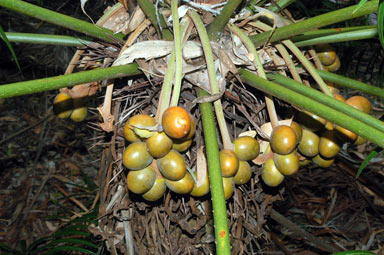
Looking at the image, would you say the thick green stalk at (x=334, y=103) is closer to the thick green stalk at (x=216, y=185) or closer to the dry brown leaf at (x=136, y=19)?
the thick green stalk at (x=216, y=185)

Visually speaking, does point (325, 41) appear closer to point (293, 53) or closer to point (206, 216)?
point (293, 53)

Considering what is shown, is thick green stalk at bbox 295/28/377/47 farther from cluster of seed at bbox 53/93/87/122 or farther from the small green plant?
the small green plant

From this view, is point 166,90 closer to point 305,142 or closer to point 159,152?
point 159,152

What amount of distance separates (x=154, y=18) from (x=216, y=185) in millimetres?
396

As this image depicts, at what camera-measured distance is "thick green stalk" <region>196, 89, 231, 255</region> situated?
664mm

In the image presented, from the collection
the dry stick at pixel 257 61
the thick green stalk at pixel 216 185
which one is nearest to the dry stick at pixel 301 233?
the dry stick at pixel 257 61

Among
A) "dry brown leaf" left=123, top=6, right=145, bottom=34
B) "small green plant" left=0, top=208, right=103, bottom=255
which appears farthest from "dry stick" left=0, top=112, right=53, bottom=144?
"dry brown leaf" left=123, top=6, right=145, bottom=34

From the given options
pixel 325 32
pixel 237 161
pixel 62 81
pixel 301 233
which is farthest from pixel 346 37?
pixel 301 233

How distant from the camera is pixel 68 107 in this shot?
1048 millimetres

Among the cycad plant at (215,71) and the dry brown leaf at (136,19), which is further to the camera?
the dry brown leaf at (136,19)

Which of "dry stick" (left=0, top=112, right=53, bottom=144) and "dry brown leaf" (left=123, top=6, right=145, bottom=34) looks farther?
"dry stick" (left=0, top=112, right=53, bottom=144)

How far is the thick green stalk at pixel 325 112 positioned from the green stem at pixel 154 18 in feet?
0.72

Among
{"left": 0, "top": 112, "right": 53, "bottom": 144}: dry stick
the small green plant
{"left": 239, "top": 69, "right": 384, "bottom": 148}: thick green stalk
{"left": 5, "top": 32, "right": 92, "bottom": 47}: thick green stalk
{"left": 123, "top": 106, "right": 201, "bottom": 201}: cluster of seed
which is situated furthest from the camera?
{"left": 0, "top": 112, "right": 53, "bottom": 144}: dry stick

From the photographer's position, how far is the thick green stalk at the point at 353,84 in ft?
2.99
